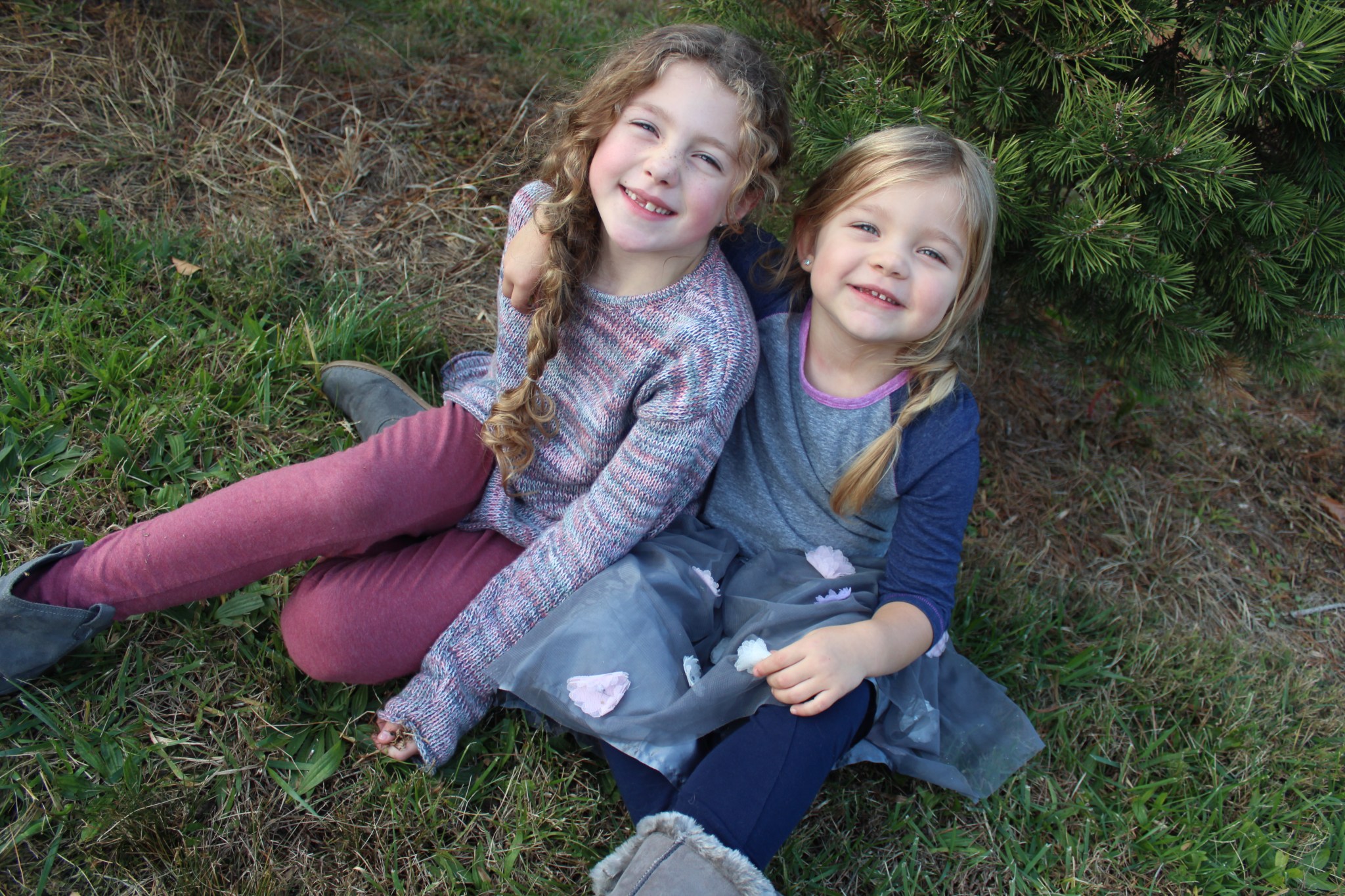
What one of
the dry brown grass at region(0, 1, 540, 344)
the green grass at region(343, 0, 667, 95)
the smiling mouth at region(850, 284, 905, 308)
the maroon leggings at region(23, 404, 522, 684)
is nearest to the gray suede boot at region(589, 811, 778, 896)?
the maroon leggings at region(23, 404, 522, 684)

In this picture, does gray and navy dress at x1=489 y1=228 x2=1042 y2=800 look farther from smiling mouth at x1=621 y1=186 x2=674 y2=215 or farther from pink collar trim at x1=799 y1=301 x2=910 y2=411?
smiling mouth at x1=621 y1=186 x2=674 y2=215

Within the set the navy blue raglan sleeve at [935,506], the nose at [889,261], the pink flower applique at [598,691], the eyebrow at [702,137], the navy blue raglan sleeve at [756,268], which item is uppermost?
the eyebrow at [702,137]

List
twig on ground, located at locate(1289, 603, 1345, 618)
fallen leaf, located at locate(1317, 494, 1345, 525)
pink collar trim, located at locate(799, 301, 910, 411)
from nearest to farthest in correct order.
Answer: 1. pink collar trim, located at locate(799, 301, 910, 411)
2. twig on ground, located at locate(1289, 603, 1345, 618)
3. fallen leaf, located at locate(1317, 494, 1345, 525)

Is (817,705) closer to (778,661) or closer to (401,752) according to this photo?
(778,661)

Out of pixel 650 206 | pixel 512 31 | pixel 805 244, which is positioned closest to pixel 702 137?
pixel 650 206

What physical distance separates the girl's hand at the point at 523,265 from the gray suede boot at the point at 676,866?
113 centimetres

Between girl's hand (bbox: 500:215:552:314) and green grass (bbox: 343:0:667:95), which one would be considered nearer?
girl's hand (bbox: 500:215:552:314)

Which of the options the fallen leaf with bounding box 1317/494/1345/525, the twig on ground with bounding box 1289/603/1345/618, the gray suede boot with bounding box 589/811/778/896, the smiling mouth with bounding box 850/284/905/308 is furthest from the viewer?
the fallen leaf with bounding box 1317/494/1345/525

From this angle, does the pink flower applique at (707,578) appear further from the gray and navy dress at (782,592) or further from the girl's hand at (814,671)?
the girl's hand at (814,671)

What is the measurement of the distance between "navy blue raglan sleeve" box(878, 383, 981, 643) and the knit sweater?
0.40m

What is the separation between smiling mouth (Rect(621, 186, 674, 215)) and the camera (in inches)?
70.0

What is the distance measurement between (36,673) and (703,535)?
4.57 ft

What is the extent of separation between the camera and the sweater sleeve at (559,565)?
1.83 metres

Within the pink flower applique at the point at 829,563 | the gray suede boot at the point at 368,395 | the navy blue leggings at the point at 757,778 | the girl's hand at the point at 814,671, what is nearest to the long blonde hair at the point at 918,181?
the pink flower applique at the point at 829,563
